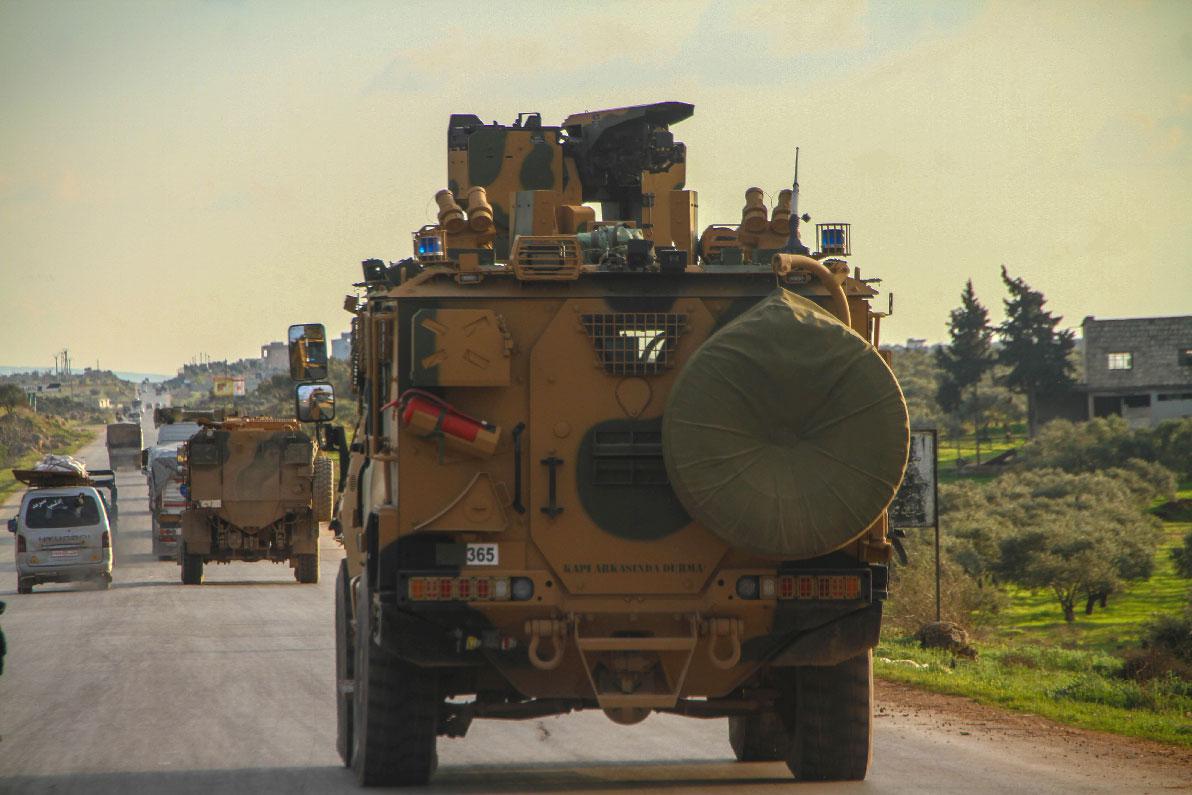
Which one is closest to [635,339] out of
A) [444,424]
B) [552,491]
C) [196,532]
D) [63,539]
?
[552,491]

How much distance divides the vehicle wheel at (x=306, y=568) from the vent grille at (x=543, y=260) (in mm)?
23147

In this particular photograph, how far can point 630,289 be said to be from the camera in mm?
10039

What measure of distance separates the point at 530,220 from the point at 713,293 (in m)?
2.21

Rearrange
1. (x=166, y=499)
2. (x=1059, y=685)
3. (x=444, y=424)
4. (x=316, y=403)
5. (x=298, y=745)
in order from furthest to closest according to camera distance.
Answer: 1. (x=166, y=499)
2. (x=1059, y=685)
3. (x=298, y=745)
4. (x=316, y=403)
5. (x=444, y=424)

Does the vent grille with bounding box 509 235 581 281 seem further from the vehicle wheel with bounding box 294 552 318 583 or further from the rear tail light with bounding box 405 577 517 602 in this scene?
the vehicle wheel with bounding box 294 552 318 583

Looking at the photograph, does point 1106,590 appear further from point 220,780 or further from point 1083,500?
point 220,780

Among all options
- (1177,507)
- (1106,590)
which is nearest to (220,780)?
(1106,590)

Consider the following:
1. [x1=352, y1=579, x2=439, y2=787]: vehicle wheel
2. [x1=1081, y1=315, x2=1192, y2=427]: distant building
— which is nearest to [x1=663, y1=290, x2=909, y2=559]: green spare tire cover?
[x1=352, y1=579, x2=439, y2=787]: vehicle wheel

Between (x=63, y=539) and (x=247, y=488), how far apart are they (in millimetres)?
4517

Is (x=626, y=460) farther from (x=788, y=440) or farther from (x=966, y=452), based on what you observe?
(x=966, y=452)

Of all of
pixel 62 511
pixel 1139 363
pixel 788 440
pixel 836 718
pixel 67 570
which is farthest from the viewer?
pixel 1139 363

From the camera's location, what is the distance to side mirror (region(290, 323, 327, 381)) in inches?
464

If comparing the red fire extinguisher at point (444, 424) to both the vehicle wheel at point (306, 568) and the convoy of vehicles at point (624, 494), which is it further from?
the vehicle wheel at point (306, 568)

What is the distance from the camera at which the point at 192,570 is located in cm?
3319
